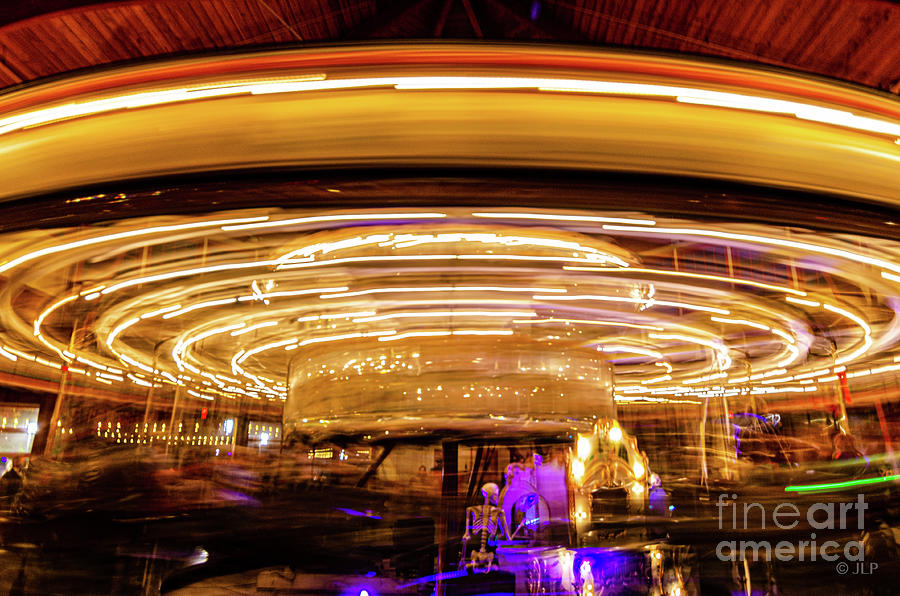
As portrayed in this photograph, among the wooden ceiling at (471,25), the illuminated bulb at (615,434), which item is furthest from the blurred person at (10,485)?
the illuminated bulb at (615,434)

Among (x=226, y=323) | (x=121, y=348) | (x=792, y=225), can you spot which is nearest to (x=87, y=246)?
(x=226, y=323)

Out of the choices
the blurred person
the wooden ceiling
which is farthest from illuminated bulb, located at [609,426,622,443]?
the blurred person

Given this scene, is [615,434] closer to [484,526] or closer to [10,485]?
[484,526]

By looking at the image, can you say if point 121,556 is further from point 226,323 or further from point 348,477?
point 348,477

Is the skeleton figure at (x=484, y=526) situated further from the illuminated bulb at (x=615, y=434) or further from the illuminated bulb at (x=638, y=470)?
the illuminated bulb at (x=638, y=470)

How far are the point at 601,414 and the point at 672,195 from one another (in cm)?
196

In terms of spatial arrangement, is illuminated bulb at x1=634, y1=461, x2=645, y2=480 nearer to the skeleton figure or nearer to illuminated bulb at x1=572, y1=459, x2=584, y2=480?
illuminated bulb at x1=572, y1=459, x2=584, y2=480

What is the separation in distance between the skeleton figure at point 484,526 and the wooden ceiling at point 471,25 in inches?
164

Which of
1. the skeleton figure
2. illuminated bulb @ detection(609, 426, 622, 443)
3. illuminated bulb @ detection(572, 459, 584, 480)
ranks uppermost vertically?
illuminated bulb @ detection(609, 426, 622, 443)

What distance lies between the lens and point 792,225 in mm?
2805

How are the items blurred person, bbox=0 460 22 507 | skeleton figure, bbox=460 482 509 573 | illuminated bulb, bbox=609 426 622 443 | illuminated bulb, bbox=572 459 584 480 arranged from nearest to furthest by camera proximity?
skeleton figure, bbox=460 482 509 573 → illuminated bulb, bbox=609 426 622 443 → illuminated bulb, bbox=572 459 584 480 → blurred person, bbox=0 460 22 507

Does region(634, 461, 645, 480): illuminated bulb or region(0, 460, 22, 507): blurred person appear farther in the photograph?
region(0, 460, 22, 507): blurred person

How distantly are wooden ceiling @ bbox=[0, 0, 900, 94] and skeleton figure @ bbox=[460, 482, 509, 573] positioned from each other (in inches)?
164

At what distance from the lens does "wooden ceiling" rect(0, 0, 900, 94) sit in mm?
5746
